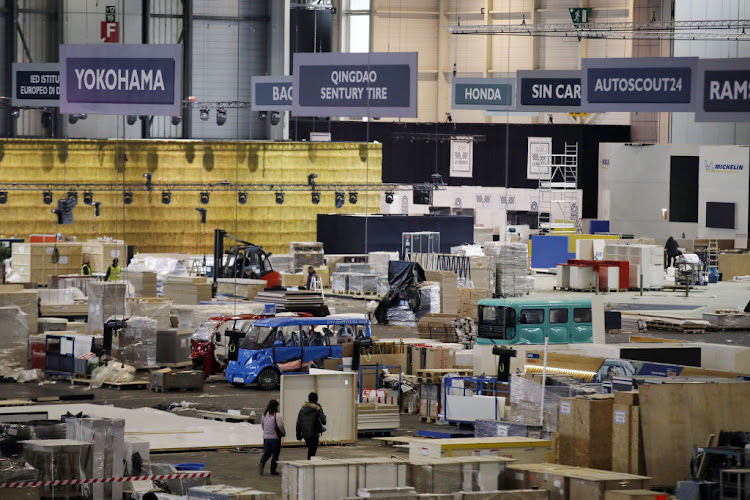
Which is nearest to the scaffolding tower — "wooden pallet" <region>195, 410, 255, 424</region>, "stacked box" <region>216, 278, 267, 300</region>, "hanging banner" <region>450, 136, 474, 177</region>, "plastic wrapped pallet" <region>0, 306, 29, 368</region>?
"hanging banner" <region>450, 136, 474, 177</region>

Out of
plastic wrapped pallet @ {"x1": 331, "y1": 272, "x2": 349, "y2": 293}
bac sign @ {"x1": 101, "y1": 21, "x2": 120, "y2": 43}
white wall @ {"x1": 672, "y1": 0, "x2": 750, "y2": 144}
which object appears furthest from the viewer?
white wall @ {"x1": 672, "y1": 0, "x2": 750, "y2": 144}

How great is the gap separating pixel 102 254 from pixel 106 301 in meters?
11.4

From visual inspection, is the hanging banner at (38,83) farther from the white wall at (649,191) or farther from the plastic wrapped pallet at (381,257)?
the white wall at (649,191)

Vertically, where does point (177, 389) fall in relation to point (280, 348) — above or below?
below

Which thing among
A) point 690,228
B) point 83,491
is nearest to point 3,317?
point 83,491

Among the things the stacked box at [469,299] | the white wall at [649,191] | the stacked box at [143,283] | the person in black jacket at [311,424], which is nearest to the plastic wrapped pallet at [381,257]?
the stacked box at [469,299]

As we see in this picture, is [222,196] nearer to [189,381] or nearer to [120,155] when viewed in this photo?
[120,155]

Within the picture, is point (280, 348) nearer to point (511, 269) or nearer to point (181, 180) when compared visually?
point (511, 269)

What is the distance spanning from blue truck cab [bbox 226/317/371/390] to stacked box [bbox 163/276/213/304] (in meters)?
8.23

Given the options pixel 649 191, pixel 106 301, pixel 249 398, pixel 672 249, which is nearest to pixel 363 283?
pixel 106 301

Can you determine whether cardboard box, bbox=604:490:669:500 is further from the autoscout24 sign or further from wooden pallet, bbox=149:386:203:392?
the autoscout24 sign

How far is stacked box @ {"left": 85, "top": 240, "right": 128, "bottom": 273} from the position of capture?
34750 millimetres

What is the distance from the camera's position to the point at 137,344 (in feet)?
71.8

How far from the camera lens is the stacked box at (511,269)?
99.7 ft
